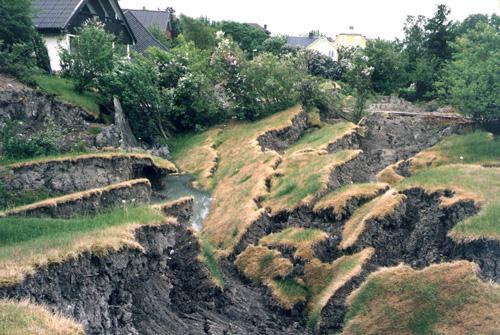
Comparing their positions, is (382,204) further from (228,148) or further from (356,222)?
(228,148)

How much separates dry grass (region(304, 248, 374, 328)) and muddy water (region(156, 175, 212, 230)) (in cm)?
834

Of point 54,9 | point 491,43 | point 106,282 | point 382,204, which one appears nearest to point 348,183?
point 382,204

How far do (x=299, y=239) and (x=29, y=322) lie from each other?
16.6 meters

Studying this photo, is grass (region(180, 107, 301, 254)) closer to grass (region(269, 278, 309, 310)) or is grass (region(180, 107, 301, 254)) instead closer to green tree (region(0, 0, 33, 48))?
grass (region(269, 278, 309, 310))

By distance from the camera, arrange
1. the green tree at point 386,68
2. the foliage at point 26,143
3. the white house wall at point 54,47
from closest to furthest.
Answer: the foliage at point 26,143
the white house wall at point 54,47
the green tree at point 386,68

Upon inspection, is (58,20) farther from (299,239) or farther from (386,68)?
(299,239)

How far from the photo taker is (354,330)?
2230cm

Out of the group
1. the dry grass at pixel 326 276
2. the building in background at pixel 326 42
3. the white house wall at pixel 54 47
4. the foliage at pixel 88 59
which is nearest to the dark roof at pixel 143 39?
the white house wall at pixel 54 47

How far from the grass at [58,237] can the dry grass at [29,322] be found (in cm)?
172

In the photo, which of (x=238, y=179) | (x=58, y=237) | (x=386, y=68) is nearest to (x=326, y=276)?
(x=58, y=237)

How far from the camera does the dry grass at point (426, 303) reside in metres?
20.2

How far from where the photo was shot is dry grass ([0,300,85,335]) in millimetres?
13133

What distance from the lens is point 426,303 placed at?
21.4 metres

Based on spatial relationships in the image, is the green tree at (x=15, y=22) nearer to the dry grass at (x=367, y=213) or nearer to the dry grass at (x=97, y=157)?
the dry grass at (x=97, y=157)
